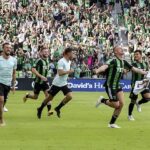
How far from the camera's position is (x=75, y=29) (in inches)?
1700

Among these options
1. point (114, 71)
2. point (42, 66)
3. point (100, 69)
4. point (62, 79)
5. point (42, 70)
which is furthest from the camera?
point (42, 70)

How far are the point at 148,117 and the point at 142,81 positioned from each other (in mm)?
1287

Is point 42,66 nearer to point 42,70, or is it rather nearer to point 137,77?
point 42,70

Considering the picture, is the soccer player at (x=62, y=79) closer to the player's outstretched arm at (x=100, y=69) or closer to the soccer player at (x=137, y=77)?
the soccer player at (x=137, y=77)

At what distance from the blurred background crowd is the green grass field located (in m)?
16.8

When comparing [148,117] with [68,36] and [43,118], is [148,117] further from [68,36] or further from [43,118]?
[68,36]

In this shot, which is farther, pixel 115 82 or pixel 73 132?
pixel 115 82

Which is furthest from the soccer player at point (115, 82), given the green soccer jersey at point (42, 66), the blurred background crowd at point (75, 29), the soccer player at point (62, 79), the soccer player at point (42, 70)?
the blurred background crowd at point (75, 29)

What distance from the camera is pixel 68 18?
44.4 meters

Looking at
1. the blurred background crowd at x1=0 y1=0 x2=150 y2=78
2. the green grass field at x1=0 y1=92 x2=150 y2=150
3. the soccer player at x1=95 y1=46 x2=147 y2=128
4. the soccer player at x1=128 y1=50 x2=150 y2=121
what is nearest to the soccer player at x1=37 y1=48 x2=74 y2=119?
the green grass field at x1=0 y1=92 x2=150 y2=150

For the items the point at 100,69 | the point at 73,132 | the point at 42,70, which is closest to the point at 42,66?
the point at 42,70

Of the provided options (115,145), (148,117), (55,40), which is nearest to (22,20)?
(55,40)

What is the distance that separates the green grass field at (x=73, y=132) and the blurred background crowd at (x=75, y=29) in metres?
16.8

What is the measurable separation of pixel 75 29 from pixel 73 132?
27.4 meters
